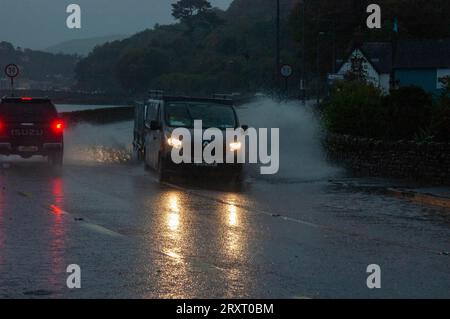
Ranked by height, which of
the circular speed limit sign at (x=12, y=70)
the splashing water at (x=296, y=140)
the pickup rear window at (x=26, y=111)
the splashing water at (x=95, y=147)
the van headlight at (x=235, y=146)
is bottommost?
the splashing water at (x=95, y=147)

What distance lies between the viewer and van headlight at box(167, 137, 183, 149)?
2385 centimetres

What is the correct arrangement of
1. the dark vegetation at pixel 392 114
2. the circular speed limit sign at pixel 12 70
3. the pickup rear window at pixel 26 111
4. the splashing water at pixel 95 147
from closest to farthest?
the dark vegetation at pixel 392 114 < the pickup rear window at pixel 26 111 < the splashing water at pixel 95 147 < the circular speed limit sign at pixel 12 70

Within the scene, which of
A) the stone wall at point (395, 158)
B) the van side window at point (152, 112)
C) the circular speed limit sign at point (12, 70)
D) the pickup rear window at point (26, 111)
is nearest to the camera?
the stone wall at point (395, 158)

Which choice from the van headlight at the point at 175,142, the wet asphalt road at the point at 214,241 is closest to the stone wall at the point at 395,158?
the wet asphalt road at the point at 214,241

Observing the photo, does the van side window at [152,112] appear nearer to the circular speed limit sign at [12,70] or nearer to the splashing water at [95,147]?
the splashing water at [95,147]

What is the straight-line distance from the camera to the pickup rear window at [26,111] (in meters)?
28.8

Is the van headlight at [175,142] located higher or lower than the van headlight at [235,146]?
higher

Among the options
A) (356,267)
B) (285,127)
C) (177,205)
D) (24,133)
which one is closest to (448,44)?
(285,127)

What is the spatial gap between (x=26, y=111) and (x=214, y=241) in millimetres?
16522

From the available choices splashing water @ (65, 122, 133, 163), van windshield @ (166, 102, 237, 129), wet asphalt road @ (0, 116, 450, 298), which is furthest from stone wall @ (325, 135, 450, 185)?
splashing water @ (65, 122, 133, 163)

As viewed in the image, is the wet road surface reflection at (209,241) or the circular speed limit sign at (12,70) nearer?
the wet road surface reflection at (209,241)

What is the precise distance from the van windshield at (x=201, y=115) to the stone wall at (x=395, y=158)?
4128 millimetres

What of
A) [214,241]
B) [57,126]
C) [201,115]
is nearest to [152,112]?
[201,115]
